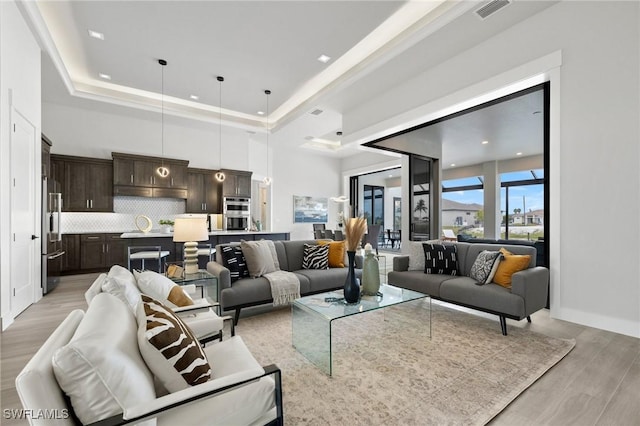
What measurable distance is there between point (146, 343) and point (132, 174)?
6.62 m

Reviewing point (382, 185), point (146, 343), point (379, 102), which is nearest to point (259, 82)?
point (379, 102)

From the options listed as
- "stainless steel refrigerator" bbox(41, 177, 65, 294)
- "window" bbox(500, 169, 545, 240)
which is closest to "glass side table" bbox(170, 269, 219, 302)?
"stainless steel refrigerator" bbox(41, 177, 65, 294)

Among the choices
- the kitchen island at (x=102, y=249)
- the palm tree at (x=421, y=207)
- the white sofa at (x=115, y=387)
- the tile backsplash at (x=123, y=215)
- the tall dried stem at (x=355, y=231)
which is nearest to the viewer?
the white sofa at (x=115, y=387)

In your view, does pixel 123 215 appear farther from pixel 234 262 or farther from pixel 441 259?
pixel 441 259

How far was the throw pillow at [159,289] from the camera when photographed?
2.06 m

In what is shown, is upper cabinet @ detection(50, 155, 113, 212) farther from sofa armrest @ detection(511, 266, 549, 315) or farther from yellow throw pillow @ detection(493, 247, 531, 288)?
sofa armrest @ detection(511, 266, 549, 315)

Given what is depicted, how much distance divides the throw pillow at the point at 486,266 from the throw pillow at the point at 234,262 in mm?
2714

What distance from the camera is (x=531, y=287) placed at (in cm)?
290

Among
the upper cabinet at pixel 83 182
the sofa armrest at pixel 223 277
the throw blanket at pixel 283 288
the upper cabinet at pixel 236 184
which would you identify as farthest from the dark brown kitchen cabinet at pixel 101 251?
the throw blanket at pixel 283 288

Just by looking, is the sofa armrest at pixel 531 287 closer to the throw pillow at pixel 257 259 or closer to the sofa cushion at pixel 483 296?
the sofa cushion at pixel 483 296

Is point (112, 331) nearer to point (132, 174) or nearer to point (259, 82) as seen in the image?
point (259, 82)

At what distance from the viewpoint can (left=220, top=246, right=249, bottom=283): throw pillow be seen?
137 inches

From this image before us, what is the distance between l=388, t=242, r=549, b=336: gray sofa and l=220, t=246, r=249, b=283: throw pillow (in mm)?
2027

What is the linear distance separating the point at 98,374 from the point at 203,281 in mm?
2352
